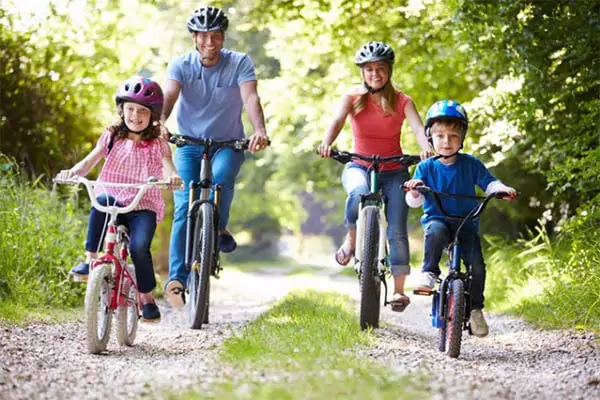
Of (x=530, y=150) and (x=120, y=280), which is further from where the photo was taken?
(x=530, y=150)

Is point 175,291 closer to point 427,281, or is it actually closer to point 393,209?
point 393,209

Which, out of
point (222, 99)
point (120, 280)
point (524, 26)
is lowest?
point (120, 280)

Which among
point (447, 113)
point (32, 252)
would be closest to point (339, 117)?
point (447, 113)

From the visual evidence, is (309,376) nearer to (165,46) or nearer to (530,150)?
(530,150)

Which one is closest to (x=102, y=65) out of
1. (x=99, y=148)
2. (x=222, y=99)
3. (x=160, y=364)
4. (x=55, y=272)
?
(x=55, y=272)

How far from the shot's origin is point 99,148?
22.7 feet

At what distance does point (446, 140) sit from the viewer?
22.4 ft

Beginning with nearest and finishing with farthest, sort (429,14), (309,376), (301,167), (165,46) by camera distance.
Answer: (309,376) < (429,14) < (165,46) < (301,167)

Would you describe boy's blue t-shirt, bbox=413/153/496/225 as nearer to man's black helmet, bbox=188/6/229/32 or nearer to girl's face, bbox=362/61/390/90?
girl's face, bbox=362/61/390/90

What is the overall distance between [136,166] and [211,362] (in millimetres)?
1934

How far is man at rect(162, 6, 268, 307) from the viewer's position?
787 cm

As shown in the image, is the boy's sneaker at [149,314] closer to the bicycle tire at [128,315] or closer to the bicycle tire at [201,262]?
the bicycle tire at [128,315]

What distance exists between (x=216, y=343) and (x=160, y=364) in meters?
0.89

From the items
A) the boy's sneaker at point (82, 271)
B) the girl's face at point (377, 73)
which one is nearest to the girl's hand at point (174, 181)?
the boy's sneaker at point (82, 271)
